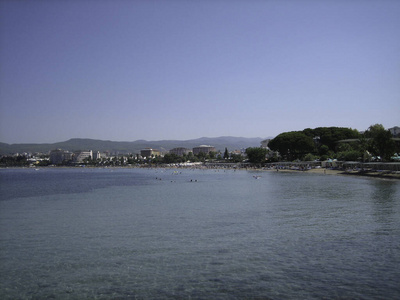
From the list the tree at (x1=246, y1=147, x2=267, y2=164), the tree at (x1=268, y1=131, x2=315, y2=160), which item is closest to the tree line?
the tree at (x1=268, y1=131, x2=315, y2=160)

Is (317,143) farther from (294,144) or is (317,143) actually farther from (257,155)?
(257,155)

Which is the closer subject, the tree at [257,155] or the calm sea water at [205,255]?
the calm sea water at [205,255]

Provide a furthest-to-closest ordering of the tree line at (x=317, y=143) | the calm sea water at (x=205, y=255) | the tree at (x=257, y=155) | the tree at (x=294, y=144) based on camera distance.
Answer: the tree at (x=257, y=155)
the tree at (x=294, y=144)
the tree line at (x=317, y=143)
the calm sea water at (x=205, y=255)

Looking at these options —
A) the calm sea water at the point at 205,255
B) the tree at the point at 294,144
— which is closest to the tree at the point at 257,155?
the tree at the point at 294,144

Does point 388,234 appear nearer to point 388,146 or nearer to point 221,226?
point 221,226

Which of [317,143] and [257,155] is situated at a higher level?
[317,143]

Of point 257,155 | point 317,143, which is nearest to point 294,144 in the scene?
point 317,143

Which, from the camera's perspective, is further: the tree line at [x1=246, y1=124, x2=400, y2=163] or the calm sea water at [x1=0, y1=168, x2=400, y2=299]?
the tree line at [x1=246, y1=124, x2=400, y2=163]

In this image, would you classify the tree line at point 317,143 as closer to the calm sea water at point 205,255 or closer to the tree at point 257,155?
the tree at point 257,155

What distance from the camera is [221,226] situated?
57.4 feet

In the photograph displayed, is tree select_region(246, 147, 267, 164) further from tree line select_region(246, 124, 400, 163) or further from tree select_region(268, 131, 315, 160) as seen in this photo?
tree select_region(268, 131, 315, 160)

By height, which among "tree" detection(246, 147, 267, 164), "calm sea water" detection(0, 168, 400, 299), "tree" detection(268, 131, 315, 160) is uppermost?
"tree" detection(268, 131, 315, 160)

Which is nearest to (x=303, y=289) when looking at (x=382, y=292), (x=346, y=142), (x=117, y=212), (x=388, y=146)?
Answer: (x=382, y=292)

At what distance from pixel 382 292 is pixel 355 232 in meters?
7.07
